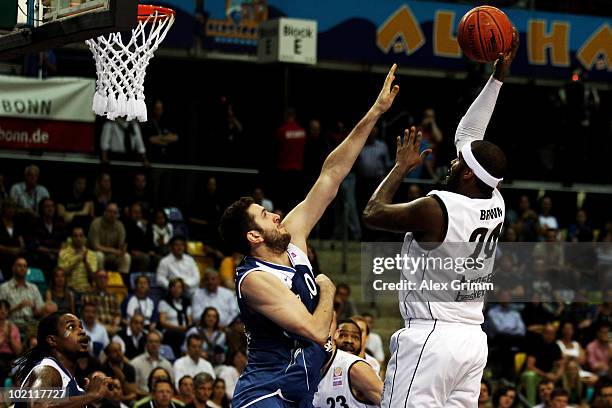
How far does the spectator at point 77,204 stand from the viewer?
48.8 ft

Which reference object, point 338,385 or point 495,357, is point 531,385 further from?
point 338,385

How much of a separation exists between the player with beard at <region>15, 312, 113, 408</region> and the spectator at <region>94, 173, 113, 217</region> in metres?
7.43

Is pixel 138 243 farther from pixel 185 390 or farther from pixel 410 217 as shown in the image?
pixel 410 217

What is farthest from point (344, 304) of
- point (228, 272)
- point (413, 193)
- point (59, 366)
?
point (59, 366)

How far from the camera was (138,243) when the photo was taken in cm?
1490

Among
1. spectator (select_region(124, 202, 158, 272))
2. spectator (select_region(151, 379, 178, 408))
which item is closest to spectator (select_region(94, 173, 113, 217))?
spectator (select_region(124, 202, 158, 272))

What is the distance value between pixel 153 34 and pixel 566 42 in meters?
13.4

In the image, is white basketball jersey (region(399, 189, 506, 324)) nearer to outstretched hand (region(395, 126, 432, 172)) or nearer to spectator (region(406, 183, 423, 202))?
outstretched hand (region(395, 126, 432, 172))

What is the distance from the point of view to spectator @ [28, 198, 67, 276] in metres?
14.2

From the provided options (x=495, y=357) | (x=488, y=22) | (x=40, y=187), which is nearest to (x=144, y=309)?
(x=40, y=187)

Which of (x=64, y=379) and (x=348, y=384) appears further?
(x=348, y=384)

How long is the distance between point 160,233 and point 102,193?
92cm

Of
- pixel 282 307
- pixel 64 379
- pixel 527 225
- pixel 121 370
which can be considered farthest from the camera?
pixel 527 225

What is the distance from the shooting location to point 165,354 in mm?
13125
